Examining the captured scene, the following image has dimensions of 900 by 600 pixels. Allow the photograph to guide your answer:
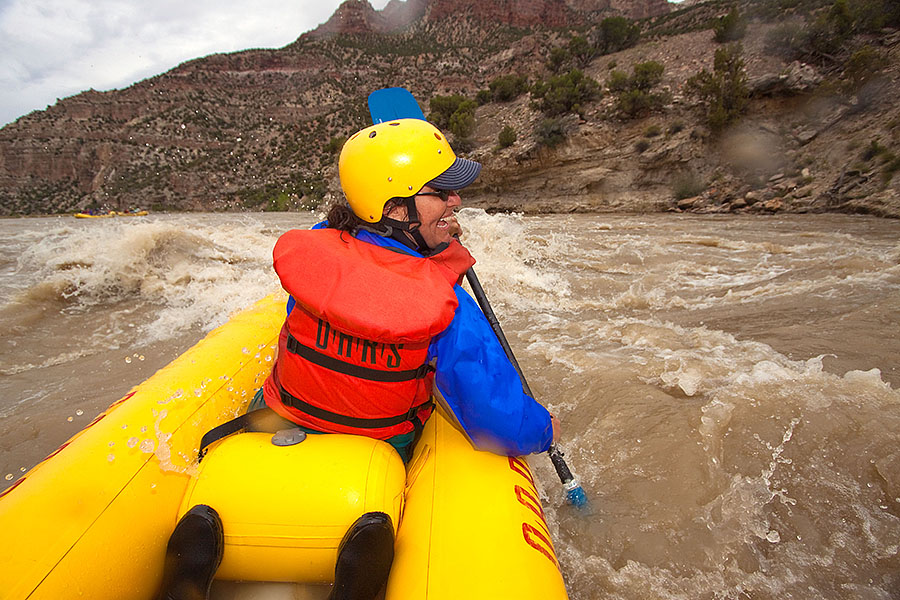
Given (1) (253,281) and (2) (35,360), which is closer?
(2) (35,360)

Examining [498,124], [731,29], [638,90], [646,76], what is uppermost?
[731,29]

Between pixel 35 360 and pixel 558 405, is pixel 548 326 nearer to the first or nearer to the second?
pixel 558 405

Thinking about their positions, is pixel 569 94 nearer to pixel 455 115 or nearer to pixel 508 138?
pixel 508 138

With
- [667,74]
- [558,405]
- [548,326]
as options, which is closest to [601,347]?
[548,326]

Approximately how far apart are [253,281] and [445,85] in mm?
43564

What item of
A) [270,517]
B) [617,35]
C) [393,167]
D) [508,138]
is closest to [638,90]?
[508,138]

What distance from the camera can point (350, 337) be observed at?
4.27 feet

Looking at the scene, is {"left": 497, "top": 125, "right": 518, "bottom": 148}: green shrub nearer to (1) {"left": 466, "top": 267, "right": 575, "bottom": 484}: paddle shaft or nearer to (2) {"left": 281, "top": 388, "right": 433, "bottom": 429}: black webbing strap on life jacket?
(1) {"left": 466, "top": 267, "right": 575, "bottom": 484}: paddle shaft

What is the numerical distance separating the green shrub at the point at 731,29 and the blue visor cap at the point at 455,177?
28730mm

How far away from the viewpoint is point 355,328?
1217mm

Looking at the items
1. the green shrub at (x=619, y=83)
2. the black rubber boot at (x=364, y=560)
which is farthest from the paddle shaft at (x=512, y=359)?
the green shrub at (x=619, y=83)

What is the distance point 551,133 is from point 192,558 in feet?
68.5

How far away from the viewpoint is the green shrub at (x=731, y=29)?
75.0 ft

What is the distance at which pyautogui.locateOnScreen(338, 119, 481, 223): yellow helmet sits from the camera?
1537mm
